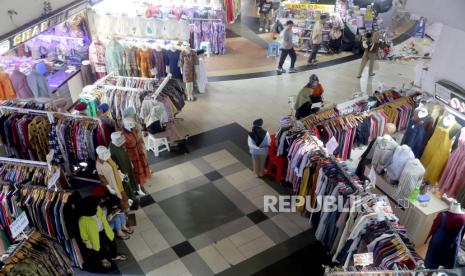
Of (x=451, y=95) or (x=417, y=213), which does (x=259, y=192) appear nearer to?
(x=417, y=213)

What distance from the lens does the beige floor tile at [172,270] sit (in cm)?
539

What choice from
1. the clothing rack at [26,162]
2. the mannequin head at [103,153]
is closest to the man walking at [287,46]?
the mannequin head at [103,153]

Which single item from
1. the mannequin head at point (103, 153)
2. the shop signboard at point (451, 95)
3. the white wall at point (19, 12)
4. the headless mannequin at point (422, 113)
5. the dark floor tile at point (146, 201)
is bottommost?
the dark floor tile at point (146, 201)

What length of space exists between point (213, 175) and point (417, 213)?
359 cm

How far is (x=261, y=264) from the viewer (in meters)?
5.57

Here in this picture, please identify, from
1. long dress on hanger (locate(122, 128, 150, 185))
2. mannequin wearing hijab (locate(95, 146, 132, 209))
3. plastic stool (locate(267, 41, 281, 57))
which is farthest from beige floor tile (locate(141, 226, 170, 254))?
plastic stool (locate(267, 41, 281, 57))

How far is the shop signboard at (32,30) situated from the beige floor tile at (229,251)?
4.56 m

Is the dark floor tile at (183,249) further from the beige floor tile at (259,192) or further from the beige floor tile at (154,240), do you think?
the beige floor tile at (259,192)

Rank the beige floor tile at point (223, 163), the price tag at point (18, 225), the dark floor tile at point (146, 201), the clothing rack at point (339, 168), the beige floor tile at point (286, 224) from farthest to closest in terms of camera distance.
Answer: the beige floor tile at point (223, 163) < the dark floor tile at point (146, 201) < the beige floor tile at point (286, 224) < the clothing rack at point (339, 168) < the price tag at point (18, 225)

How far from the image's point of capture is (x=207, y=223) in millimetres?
6297

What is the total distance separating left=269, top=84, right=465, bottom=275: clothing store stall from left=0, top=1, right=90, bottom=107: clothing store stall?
4769mm

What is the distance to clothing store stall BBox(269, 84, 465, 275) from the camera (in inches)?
188

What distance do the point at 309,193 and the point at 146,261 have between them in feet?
8.78

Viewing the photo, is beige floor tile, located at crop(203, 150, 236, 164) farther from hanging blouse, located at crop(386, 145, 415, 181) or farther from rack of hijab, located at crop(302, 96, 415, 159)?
hanging blouse, located at crop(386, 145, 415, 181)
